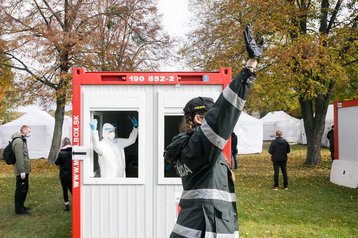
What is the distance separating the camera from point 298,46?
14.6 m

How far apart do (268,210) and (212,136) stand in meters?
7.37

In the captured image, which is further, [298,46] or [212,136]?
[298,46]

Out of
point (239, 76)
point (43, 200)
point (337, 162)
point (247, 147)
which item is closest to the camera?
point (239, 76)

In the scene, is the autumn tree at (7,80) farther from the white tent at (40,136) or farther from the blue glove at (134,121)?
the blue glove at (134,121)

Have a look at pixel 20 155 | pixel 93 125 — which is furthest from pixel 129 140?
pixel 20 155

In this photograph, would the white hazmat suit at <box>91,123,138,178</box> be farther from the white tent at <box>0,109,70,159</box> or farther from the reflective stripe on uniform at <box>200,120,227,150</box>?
the white tent at <box>0,109,70,159</box>

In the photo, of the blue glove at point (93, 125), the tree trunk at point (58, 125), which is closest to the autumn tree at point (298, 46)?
the tree trunk at point (58, 125)

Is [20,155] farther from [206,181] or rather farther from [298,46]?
[298,46]

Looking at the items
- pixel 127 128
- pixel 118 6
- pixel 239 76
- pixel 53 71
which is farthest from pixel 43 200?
pixel 118 6

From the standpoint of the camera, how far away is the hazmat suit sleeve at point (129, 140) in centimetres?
593

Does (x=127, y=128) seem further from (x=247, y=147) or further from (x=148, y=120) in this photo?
(x=247, y=147)

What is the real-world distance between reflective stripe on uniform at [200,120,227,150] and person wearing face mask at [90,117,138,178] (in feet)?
10.9

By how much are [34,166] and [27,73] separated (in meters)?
4.16

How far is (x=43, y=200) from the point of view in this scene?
1088cm
